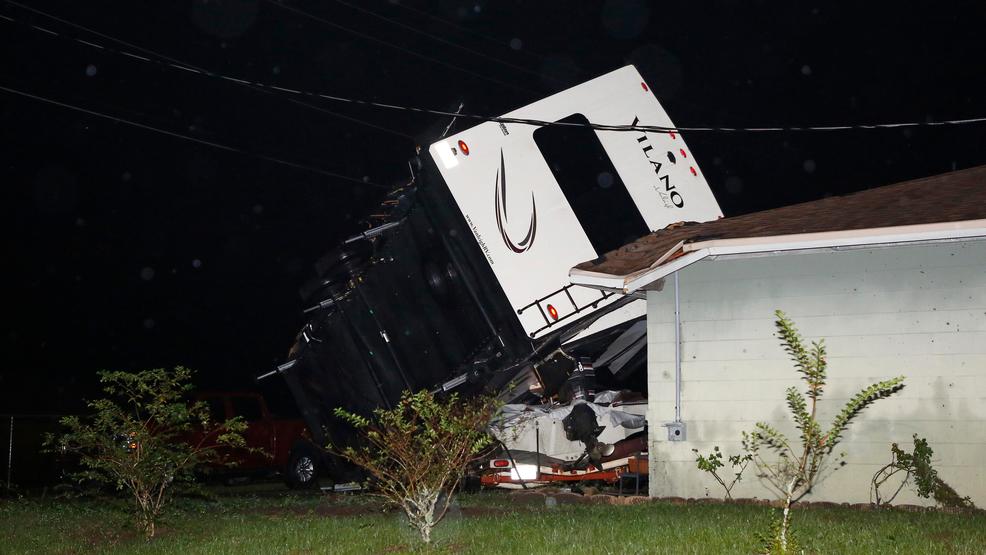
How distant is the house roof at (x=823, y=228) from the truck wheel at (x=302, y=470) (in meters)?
7.72

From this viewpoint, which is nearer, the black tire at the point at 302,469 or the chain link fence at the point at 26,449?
the chain link fence at the point at 26,449

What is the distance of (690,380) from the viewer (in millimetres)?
11367

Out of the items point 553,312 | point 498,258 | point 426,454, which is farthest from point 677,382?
point 426,454

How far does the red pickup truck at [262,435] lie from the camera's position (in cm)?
1719

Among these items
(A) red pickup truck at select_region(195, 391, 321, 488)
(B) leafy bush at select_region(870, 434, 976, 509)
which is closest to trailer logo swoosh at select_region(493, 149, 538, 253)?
(B) leafy bush at select_region(870, 434, 976, 509)

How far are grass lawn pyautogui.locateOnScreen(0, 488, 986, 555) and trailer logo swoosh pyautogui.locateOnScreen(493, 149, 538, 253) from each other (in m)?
3.09

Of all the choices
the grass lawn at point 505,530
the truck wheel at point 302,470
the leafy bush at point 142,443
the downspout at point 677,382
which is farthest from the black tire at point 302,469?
the downspout at point 677,382

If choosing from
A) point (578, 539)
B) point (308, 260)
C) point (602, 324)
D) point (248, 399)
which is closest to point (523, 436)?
point (602, 324)

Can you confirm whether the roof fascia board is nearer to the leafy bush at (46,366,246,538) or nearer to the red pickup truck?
the leafy bush at (46,366,246,538)

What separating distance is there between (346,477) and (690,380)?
4.90m

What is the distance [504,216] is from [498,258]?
54 centimetres

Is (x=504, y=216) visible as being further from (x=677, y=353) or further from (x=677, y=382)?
(x=677, y=382)

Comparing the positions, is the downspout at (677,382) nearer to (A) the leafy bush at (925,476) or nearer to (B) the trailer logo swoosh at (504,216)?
(B) the trailer logo swoosh at (504,216)

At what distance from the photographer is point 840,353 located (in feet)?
34.8
